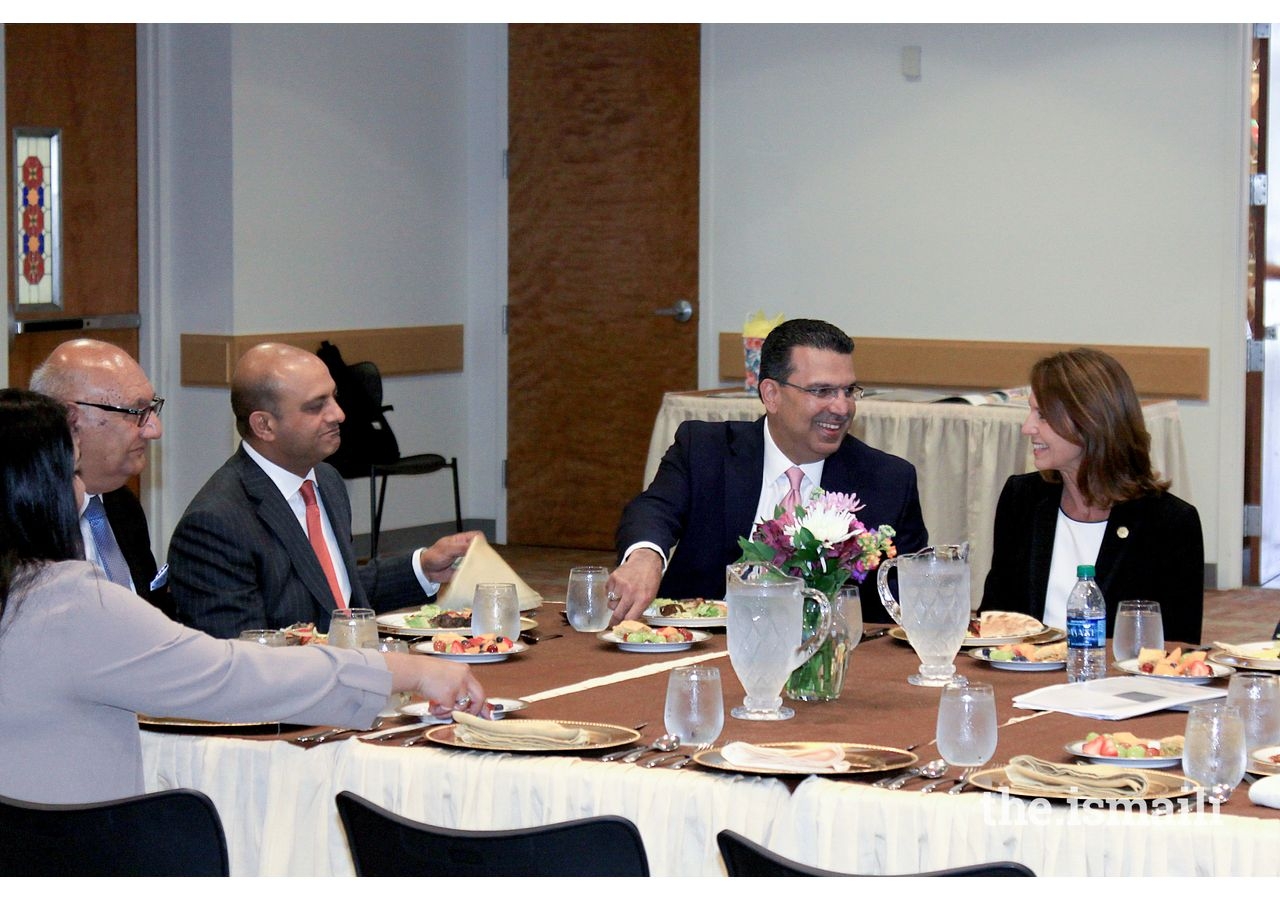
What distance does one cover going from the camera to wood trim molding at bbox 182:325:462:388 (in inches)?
306

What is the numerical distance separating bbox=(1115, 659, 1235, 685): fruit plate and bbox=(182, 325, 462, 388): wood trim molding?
538 centimetres

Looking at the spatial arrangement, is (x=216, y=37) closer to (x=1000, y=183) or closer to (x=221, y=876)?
(x=1000, y=183)

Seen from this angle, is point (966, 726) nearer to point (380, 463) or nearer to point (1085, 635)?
point (1085, 635)

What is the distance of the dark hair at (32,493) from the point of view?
7.09 ft

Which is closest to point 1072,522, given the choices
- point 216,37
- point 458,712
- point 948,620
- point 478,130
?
point 948,620

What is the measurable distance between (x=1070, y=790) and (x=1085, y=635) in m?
0.72

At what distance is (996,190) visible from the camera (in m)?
7.88

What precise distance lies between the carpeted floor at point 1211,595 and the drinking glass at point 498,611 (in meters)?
3.97

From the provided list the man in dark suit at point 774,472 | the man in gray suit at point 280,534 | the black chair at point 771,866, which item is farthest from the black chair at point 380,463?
the black chair at point 771,866

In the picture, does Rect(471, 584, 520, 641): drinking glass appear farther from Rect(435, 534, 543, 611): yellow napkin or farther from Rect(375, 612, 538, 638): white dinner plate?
Rect(435, 534, 543, 611): yellow napkin

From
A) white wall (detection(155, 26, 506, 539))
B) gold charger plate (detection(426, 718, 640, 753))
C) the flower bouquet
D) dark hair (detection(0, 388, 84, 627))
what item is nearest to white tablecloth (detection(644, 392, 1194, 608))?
white wall (detection(155, 26, 506, 539))

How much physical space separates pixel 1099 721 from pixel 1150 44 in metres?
5.55

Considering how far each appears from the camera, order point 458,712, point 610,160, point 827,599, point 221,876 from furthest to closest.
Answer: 1. point 610,160
2. point 827,599
3. point 458,712
4. point 221,876

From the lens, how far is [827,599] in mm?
2709
